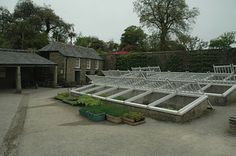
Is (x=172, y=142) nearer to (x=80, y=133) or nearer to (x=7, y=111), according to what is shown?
(x=80, y=133)

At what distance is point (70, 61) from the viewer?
22.9m

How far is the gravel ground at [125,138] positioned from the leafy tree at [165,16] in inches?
879

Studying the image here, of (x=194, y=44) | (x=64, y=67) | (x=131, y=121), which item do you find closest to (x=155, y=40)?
(x=194, y=44)

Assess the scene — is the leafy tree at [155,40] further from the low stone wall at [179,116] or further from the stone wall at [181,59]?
the low stone wall at [179,116]

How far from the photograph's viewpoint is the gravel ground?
518cm

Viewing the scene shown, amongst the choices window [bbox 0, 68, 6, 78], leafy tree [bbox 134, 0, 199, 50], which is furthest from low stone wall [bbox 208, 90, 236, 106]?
leafy tree [bbox 134, 0, 199, 50]

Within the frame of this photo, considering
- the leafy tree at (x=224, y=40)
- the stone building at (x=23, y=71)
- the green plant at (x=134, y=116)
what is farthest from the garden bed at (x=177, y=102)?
the leafy tree at (x=224, y=40)

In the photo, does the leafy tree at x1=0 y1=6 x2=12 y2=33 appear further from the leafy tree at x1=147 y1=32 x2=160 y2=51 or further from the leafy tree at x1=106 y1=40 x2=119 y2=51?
the leafy tree at x1=147 y1=32 x2=160 y2=51

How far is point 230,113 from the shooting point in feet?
28.2

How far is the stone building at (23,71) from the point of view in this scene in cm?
1695

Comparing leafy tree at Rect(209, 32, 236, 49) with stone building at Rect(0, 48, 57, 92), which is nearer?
stone building at Rect(0, 48, 57, 92)

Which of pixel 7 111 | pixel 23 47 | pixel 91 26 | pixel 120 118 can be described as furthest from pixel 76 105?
pixel 91 26

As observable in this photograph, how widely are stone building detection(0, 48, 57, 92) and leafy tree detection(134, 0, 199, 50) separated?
14936mm

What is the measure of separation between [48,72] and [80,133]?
681 inches
